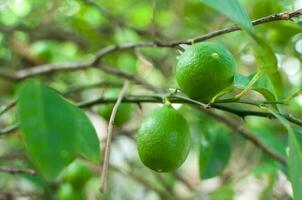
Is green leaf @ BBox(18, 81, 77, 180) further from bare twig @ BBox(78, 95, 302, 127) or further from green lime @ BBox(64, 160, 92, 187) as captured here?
green lime @ BBox(64, 160, 92, 187)

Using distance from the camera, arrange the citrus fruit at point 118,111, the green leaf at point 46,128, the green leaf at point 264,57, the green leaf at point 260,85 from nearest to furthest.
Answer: the green leaf at point 46,128 < the green leaf at point 264,57 < the green leaf at point 260,85 < the citrus fruit at point 118,111

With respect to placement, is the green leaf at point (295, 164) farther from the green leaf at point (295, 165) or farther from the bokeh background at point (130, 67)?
the bokeh background at point (130, 67)

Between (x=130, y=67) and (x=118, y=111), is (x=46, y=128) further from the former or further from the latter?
(x=130, y=67)

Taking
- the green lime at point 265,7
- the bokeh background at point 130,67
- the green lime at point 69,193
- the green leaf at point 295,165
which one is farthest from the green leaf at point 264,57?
the green lime at point 69,193

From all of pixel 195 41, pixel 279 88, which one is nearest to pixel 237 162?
pixel 279 88

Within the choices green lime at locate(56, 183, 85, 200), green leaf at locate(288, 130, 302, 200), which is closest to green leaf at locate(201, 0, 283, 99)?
green leaf at locate(288, 130, 302, 200)

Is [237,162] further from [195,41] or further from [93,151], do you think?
[93,151]

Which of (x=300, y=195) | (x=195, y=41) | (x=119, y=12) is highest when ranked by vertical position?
(x=119, y=12)
